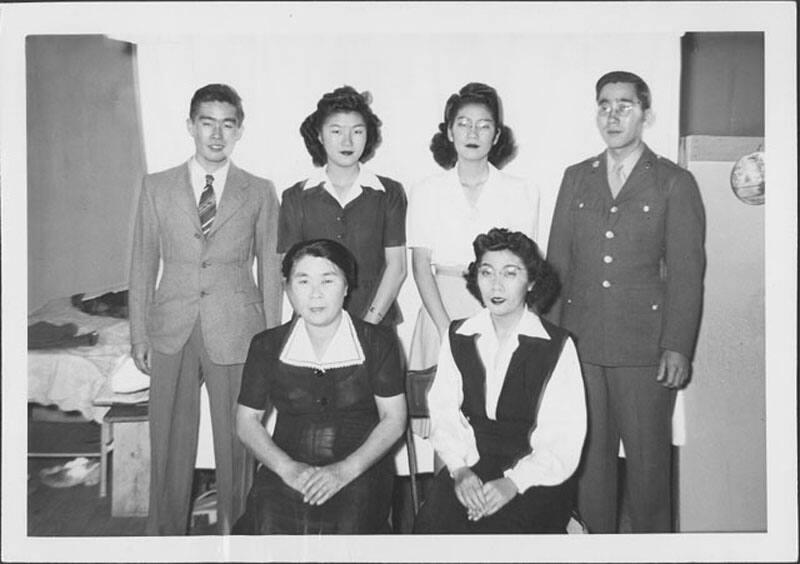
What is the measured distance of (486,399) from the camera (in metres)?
1.79

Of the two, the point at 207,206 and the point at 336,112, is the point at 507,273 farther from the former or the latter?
the point at 207,206

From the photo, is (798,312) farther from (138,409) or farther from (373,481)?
(138,409)

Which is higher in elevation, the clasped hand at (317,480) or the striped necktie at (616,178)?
the striped necktie at (616,178)

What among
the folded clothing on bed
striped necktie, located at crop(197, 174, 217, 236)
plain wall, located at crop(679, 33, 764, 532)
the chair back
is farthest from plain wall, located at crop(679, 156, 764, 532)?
the folded clothing on bed

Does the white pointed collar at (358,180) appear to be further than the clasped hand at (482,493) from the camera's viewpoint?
Yes

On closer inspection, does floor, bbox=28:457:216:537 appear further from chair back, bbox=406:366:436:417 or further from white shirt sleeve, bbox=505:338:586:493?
Result: white shirt sleeve, bbox=505:338:586:493

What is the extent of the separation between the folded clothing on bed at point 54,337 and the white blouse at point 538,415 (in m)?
0.82

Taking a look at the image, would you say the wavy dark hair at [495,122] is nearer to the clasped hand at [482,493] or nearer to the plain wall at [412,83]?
the plain wall at [412,83]

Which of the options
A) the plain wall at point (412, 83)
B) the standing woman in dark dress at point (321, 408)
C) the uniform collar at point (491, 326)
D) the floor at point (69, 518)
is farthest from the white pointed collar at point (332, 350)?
the floor at point (69, 518)

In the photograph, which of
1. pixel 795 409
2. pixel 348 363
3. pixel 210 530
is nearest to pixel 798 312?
pixel 795 409

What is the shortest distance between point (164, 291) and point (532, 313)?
848 millimetres

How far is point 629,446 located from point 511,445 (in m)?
0.29

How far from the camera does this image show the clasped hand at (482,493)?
1745 millimetres

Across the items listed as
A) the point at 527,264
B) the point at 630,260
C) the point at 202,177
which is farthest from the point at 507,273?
the point at 202,177
